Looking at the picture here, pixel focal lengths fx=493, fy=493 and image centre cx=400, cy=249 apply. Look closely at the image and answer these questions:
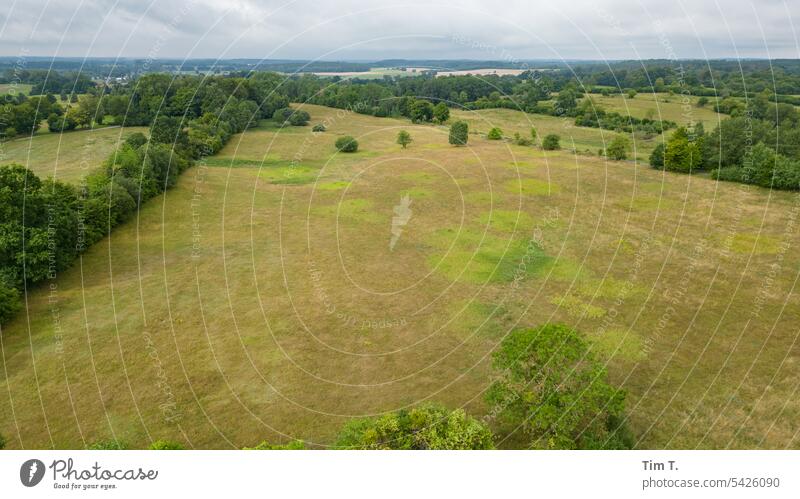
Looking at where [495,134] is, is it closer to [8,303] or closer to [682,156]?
[682,156]

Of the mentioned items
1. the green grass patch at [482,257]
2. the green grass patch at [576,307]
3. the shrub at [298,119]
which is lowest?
the green grass patch at [576,307]

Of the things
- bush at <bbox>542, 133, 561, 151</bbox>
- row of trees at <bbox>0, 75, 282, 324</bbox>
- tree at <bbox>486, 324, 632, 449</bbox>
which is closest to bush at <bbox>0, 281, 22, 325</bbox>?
row of trees at <bbox>0, 75, 282, 324</bbox>

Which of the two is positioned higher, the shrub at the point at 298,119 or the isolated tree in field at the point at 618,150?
the shrub at the point at 298,119

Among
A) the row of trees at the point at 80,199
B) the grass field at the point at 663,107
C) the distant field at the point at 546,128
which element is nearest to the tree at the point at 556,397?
the row of trees at the point at 80,199

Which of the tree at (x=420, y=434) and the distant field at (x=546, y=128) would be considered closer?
the tree at (x=420, y=434)

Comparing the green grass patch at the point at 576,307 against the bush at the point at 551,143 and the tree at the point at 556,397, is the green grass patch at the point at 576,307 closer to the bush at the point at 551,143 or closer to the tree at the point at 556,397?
the tree at the point at 556,397

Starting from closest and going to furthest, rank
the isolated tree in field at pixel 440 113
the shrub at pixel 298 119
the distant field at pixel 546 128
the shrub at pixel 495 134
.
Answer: the distant field at pixel 546 128 < the shrub at pixel 495 134 < the shrub at pixel 298 119 < the isolated tree in field at pixel 440 113

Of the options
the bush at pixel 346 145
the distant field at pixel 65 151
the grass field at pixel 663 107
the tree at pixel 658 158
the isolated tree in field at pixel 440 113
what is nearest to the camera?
the distant field at pixel 65 151
